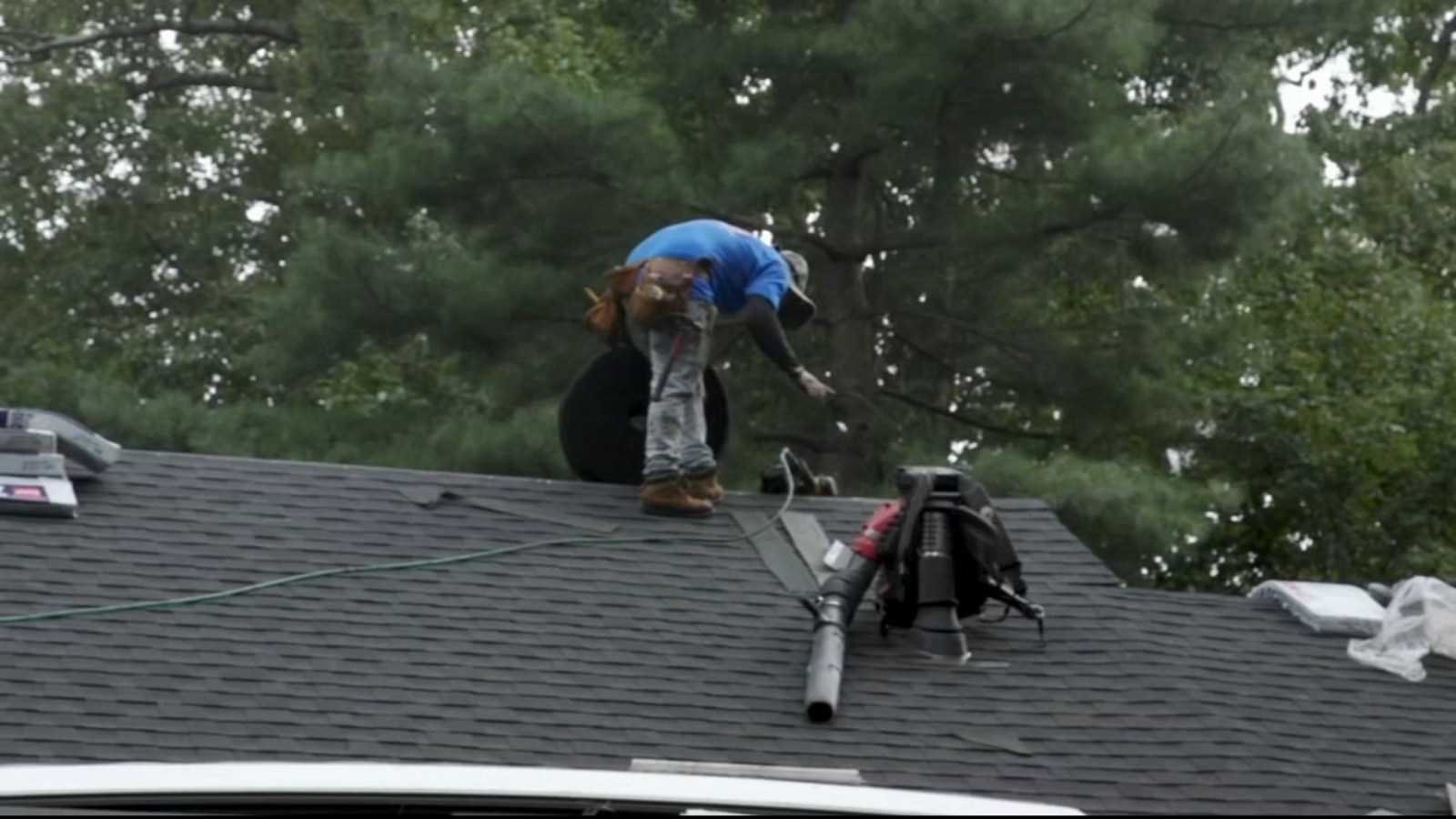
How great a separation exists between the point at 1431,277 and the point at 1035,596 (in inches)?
594

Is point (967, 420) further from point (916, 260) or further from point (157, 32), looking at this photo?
point (157, 32)

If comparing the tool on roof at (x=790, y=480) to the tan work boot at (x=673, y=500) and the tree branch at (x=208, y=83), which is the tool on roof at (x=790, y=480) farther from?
the tree branch at (x=208, y=83)

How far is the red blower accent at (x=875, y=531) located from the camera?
838cm

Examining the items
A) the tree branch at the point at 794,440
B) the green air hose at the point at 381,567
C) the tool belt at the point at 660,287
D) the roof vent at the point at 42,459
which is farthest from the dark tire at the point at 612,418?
the tree branch at the point at 794,440

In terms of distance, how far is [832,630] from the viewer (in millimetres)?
8055

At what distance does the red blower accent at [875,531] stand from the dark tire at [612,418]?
1.22m

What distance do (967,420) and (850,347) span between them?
1019mm

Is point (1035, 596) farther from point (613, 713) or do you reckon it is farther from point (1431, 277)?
point (1431, 277)

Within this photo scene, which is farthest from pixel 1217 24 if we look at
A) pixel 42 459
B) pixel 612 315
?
pixel 42 459

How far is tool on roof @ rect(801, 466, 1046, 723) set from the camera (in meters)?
8.30

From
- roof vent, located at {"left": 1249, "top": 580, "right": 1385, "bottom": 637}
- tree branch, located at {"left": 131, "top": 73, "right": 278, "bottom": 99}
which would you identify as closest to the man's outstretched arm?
roof vent, located at {"left": 1249, "top": 580, "right": 1385, "bottom": 637}

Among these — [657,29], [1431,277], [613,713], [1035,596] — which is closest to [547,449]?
[657,29]

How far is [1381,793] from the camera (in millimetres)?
7688

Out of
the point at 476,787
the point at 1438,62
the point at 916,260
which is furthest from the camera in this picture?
the point at 1438,62
